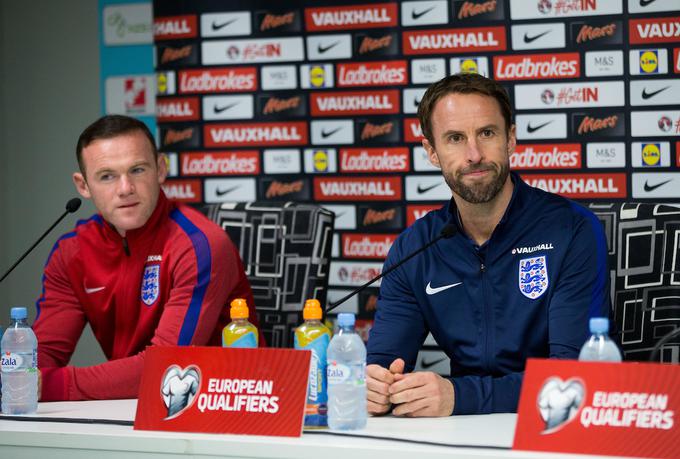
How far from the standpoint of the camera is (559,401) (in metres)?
1.29

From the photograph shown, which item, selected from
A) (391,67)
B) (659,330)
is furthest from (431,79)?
(659,330)

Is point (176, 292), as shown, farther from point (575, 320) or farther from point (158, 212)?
point (575, 320)

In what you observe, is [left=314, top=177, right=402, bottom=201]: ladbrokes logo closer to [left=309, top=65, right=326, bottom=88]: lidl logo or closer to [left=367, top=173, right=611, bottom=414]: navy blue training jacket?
[left=309, top=65, right=326, bottom=88]: lidl logo

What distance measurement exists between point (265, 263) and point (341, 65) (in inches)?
60.3

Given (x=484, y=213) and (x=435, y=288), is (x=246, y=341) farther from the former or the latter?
(x=484, y=213)

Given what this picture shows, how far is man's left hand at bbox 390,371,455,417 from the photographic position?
1.62 m

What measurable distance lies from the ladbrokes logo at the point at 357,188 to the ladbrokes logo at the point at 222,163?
0.30 meters

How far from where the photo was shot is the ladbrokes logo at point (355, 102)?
361cm

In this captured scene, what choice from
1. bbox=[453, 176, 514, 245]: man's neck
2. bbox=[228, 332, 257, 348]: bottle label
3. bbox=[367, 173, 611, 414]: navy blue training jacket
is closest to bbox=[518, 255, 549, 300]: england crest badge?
bbox=[367, 173, 611, 414]: navy blue training jacket

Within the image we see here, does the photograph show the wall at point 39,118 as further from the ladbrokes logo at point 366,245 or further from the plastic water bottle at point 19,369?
the plastic water bottle at point 19,369

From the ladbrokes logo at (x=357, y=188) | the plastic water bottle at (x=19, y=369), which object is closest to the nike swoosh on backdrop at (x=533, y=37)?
the ladbrokes logo at (x=357, y=188)

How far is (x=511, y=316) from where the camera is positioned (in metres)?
1.90

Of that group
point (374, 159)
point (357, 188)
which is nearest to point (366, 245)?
point (357, 188)

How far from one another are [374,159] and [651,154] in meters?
1.08
